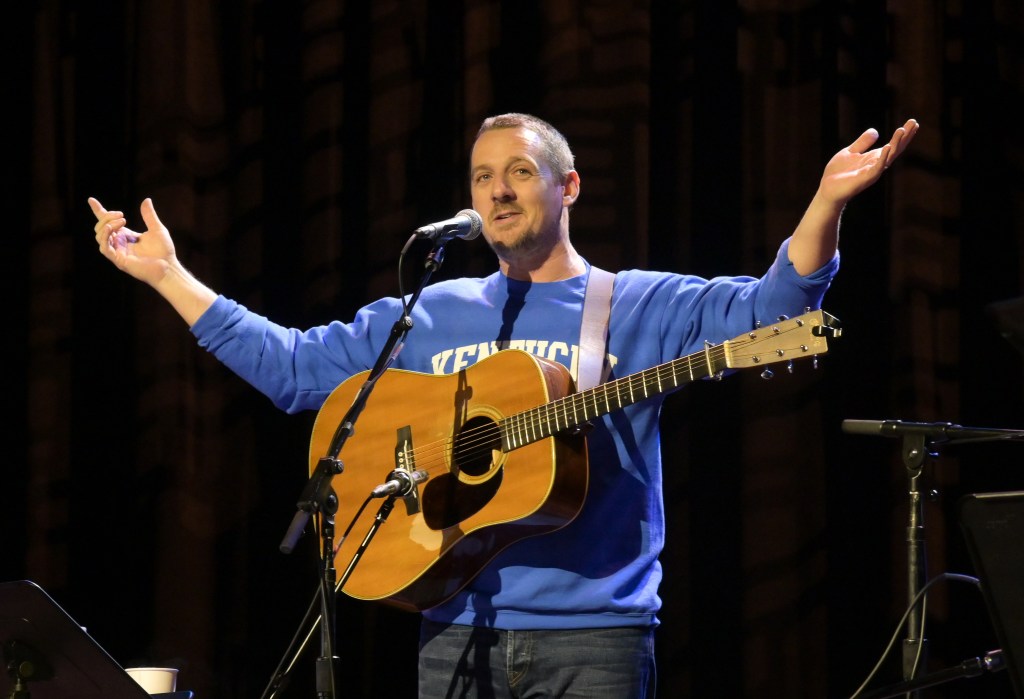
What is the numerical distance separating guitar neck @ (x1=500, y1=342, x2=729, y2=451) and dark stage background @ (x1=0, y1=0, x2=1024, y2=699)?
132cm

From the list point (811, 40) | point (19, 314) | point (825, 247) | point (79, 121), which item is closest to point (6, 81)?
point (79, 121)

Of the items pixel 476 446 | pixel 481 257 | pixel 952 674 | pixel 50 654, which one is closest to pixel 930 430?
pixel 952 674

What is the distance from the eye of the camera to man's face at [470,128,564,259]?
2965 mm

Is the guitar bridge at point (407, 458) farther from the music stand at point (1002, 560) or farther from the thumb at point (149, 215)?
Result: the music stand at point (1002, 560)

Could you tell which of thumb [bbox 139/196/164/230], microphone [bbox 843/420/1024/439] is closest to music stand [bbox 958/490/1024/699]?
microphone [bbox 843/420/1024/439]

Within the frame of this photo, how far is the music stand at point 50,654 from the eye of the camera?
7.29ft

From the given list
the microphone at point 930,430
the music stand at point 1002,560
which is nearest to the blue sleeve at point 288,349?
the microphone at point 930,430

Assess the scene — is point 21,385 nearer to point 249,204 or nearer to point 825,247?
point 249,204

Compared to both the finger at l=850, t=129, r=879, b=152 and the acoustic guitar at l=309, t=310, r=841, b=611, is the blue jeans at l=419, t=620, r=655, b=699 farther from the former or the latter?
the finger at l=850, t=129, r=879, b=152

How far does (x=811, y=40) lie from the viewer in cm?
395

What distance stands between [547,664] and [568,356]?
715 millimetres

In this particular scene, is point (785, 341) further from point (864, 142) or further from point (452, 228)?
point (452, 228)

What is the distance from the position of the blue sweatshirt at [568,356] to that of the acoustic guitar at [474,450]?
0.26 ft

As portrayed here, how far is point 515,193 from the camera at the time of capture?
9.86 feet
